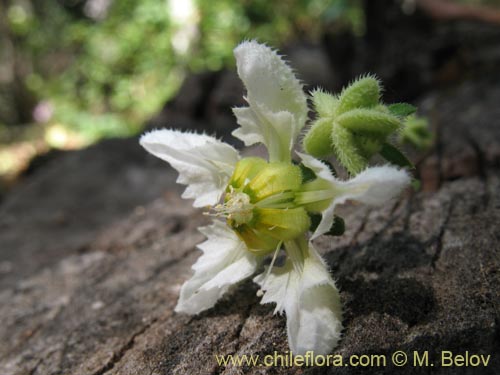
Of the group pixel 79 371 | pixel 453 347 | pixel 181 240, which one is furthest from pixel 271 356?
pixel 181 240

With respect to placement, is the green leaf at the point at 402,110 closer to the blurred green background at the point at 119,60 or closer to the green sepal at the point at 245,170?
the green sepal at the point at 245,170

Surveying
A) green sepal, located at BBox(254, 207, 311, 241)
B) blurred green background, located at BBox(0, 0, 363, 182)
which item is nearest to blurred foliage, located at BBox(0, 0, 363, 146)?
blurred green background, located at BBox(0, 0, 363, 182)

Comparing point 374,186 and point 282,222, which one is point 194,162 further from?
point 374,186

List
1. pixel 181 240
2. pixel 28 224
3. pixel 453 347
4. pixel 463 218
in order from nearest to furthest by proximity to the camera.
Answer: pixel 453 347
pixel 463 218
pixel 181 240
pixel 28 224

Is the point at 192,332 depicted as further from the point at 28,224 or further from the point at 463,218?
the point at 28,224

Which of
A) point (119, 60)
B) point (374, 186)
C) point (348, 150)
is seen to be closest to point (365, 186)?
point (374, 186)

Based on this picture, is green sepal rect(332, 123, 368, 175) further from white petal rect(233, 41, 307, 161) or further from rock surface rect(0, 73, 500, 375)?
rock surface rect(0, 73, 500, 375)

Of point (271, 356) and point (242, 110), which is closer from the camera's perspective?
point (271, 356)
